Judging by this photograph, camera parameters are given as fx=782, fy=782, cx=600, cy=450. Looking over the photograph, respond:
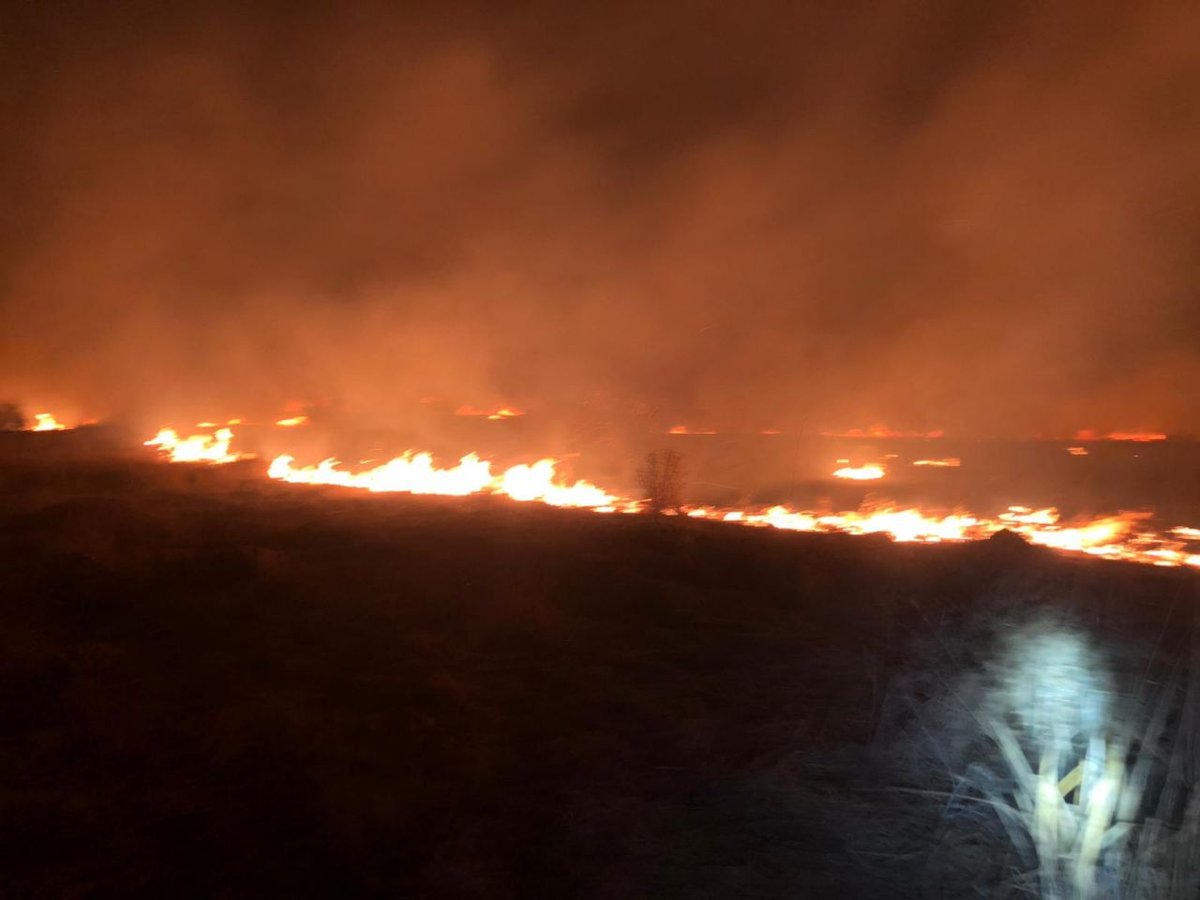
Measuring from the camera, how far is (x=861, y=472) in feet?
98.4

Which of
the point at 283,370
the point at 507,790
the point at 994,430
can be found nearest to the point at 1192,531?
the point at 507,790

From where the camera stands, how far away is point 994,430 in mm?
46344

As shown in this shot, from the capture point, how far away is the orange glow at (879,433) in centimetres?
4303

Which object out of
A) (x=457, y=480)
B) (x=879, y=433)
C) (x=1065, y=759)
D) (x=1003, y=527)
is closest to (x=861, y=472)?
(x=1003, y=527)

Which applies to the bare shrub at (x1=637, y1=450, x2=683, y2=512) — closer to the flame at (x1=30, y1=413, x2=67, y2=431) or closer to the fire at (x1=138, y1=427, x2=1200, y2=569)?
the fire at (x1=138, y1=427, x2=1200, y2=569)

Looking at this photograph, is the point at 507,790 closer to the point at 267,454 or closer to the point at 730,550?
the point at 730,550

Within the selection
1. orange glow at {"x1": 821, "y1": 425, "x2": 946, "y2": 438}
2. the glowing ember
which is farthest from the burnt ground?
→ orange glow at {"x1": 821, "y1": 425, "x2": 946, "y2": 438}

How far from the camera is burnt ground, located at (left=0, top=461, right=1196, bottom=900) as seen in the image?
15.2 ft

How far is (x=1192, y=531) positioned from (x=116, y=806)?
2164 centimetres

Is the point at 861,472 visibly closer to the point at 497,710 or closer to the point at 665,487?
the point at 665,487

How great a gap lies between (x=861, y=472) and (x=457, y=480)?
1545 centimetres

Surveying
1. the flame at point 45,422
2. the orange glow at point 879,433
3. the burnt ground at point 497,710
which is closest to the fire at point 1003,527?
the burnt ground at point 497,710

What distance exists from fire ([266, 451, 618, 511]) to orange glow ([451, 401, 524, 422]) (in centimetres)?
1194

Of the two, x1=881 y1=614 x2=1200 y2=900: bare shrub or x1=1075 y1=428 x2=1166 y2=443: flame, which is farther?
x1=1075 y1=428 x2=1166 y2=443: flame
